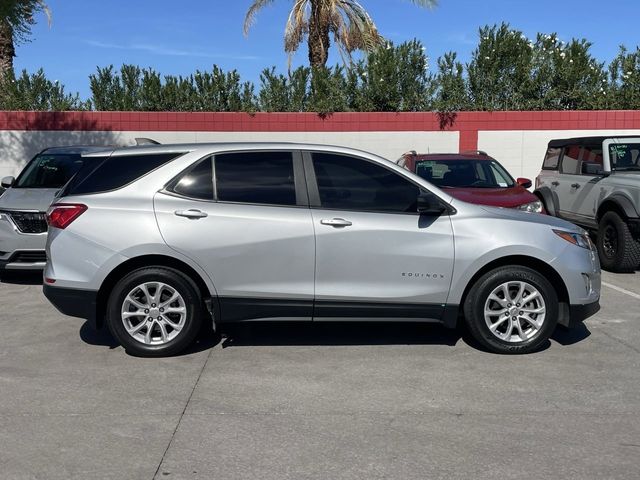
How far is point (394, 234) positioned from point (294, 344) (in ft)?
4.75

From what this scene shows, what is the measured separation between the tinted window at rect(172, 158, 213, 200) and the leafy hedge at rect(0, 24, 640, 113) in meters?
11.4

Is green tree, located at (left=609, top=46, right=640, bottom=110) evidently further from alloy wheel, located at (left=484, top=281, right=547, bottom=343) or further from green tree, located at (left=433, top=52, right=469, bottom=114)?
alloy wheel, located at (left=484, top=281, right=547, bottom=343)

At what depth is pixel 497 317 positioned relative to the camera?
232 inches

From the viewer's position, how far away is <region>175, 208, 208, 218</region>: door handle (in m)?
5.67

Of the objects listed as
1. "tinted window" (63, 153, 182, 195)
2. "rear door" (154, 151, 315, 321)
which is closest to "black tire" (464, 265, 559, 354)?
"rear door" (154, 151, 315, 321)

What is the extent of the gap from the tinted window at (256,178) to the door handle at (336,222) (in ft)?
1.04

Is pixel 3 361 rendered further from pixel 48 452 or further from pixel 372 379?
pixel 372 379

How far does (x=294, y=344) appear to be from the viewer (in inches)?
249

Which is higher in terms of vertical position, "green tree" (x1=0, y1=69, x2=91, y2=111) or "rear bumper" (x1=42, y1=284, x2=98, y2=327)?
"green tree" (x1=0, y1=69, x2=91, y2=111)

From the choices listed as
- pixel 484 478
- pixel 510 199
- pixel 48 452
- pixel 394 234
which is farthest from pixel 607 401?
pixel 510 199

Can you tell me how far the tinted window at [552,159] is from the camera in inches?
473

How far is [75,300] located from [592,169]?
769cm

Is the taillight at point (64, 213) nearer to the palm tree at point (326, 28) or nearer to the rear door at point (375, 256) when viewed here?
the rear door at point (375, 256)

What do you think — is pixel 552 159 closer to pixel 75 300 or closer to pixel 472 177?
pixel 472 177
